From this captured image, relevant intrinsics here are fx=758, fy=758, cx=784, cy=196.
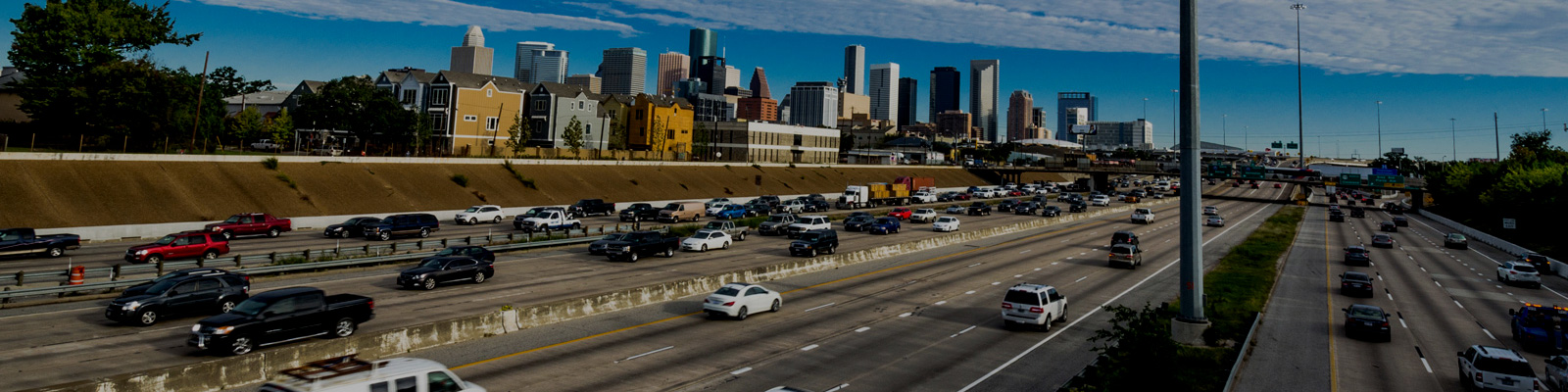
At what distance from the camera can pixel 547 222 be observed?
49844 millimetres

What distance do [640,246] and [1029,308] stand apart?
21.5 meters

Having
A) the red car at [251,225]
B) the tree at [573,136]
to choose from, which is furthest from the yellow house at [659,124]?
the red car at [251,225]

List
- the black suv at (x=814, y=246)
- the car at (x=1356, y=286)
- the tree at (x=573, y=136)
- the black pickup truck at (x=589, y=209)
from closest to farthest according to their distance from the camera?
the car at (x=1356, y=286) < the black suv at (x=814, y=246) < the black pickup truck at (x=589, y=209) < the tree at (x=573, y=136)

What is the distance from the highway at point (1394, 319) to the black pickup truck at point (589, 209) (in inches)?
1975

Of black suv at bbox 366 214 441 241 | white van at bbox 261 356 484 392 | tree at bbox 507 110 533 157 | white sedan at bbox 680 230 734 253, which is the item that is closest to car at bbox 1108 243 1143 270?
white sedan at bbox 680 230 734 253

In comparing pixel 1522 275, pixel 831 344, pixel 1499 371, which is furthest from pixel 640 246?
pixel 1522 275

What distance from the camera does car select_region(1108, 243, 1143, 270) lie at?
42000 mm

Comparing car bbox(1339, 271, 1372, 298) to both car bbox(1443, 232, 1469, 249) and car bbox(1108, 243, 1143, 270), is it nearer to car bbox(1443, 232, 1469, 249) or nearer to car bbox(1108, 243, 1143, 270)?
car bbox(1108, 243, 1143, 270)

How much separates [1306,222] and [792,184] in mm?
63434

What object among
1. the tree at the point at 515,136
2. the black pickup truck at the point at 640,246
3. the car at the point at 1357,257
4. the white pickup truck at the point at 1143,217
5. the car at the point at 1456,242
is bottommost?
the black pickup truck at the point at 640,246

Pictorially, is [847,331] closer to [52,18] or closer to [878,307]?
[878,307]

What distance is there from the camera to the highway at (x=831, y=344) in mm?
18297

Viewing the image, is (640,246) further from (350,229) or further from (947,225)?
(947,225)

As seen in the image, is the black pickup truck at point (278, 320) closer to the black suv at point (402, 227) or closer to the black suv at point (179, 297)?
the black suv at point (179, 297)
